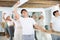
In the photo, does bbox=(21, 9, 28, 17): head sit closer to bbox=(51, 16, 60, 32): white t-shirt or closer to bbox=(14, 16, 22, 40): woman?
bbox=(14, 16, 22, 40): woman

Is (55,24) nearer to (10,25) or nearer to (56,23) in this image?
(56,23)

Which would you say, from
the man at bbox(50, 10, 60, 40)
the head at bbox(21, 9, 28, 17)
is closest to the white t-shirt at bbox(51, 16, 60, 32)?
the man at bbox(50, 10, 60, 40)

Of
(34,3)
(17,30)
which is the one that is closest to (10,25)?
(17,30)

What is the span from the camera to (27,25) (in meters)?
0.54

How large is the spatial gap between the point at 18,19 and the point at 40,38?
0.48 feet

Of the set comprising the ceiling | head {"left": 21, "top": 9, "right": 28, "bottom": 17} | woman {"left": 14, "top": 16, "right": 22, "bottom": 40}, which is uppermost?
the ceiling

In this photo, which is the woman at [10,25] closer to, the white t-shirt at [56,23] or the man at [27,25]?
the man at [27,25]

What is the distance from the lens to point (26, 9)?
1.81 feet

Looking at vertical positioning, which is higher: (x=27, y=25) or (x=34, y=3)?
(x=34, y=3)

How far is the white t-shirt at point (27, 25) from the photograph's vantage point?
532 millimetres

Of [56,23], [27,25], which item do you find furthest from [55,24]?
[27,25]

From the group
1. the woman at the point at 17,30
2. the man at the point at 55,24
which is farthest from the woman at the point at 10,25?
the man at the point at 55,24

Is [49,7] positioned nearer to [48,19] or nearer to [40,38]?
[48,19]

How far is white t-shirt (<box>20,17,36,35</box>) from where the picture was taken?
1.75ft
